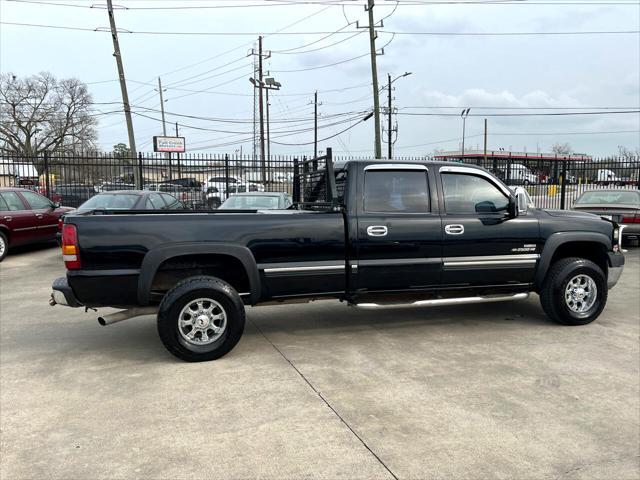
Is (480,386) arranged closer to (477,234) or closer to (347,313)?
(477,234)

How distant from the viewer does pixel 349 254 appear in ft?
17.0

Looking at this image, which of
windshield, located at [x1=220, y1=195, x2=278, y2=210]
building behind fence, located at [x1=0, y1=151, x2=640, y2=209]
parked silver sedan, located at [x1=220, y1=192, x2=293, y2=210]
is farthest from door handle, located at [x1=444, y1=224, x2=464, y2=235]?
building behind fence, located at [x1=0, y1=151, x2=640, y2=209]

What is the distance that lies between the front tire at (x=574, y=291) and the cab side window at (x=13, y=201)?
11207mm

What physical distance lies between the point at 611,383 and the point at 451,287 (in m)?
1.78

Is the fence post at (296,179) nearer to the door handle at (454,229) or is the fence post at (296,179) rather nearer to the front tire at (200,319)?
the door handle at (454,229)

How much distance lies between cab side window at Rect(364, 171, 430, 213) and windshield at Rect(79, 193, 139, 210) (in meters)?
7.05

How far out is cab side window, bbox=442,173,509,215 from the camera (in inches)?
220

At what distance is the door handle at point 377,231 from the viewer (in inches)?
205

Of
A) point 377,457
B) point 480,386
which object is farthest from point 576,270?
point 377,457

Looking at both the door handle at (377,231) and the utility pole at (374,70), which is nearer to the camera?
the door handle at (377,231)

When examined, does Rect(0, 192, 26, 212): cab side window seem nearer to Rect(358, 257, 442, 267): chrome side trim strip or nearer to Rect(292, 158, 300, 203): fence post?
Rect(292, 158, 300, 203): fence post

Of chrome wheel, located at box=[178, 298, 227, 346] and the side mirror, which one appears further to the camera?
the side mirror

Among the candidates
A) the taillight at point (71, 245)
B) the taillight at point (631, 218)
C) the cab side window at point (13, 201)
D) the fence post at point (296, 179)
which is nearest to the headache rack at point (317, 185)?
the fence post at point (296, 179)


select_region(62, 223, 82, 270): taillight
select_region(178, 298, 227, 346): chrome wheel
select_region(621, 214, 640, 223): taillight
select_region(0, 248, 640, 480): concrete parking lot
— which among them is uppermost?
select_region(62, 223, 82, 270): taillight
